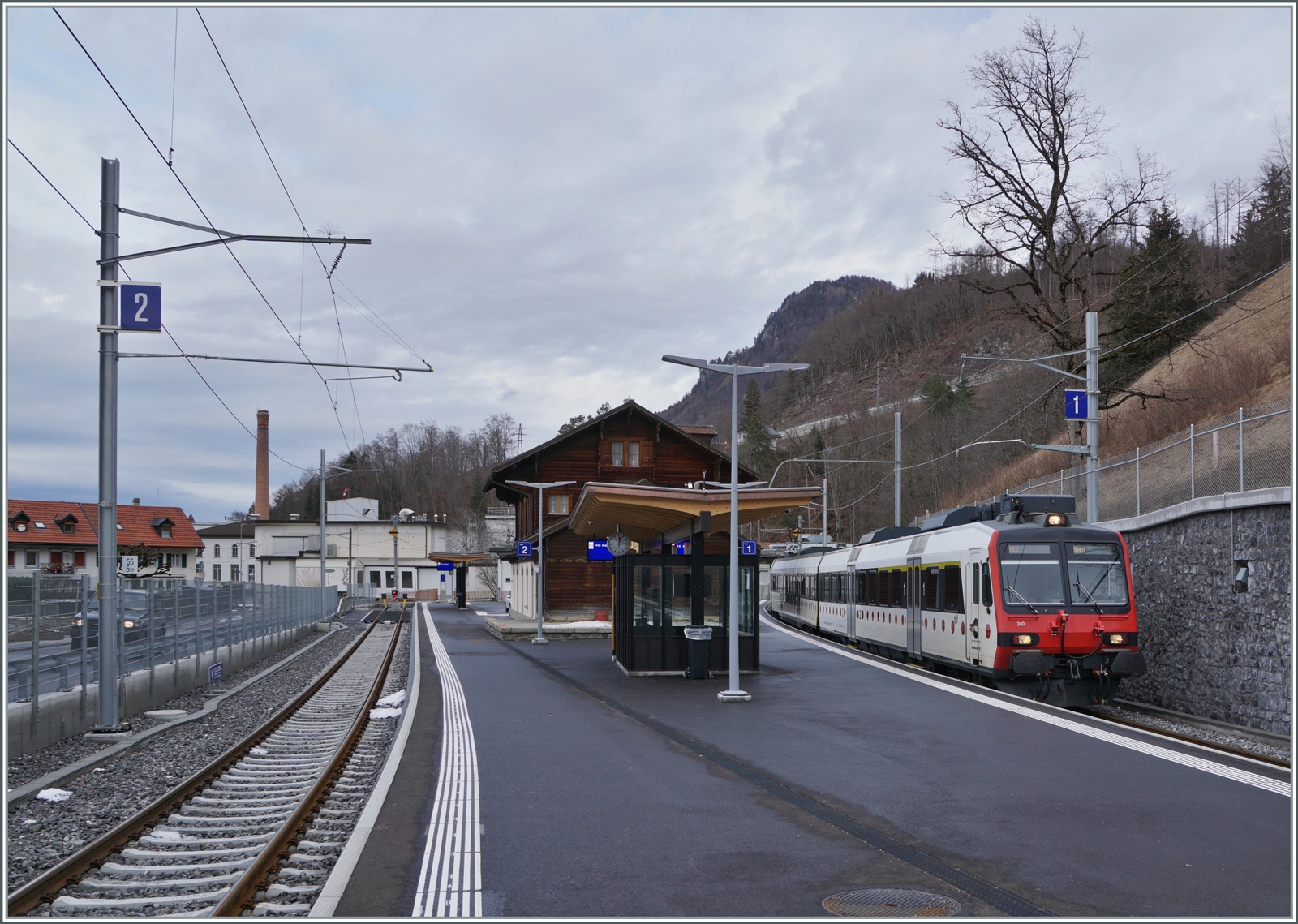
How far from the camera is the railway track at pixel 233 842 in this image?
630 centimetres

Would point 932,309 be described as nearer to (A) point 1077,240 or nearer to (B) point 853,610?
(A) point 1077,240

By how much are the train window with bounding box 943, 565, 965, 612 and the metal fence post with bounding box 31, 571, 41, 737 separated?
14190 mm

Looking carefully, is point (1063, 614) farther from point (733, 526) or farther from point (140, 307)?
point (140, 307)

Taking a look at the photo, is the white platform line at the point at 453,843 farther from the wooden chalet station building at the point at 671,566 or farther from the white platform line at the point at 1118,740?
the wooden chalet station building at the point at 671,566

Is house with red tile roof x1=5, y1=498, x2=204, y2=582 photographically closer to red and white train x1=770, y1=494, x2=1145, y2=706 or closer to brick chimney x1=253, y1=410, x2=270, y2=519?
brick chimney x1=253, y1=410, x2=270, y2=519

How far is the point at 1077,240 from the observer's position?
33906mm

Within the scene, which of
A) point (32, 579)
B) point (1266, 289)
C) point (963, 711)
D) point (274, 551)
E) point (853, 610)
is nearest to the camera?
point (32, 579)

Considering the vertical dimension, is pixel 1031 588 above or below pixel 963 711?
above

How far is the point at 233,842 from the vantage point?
7816 mm

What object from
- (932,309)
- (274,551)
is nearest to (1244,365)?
(274,551)

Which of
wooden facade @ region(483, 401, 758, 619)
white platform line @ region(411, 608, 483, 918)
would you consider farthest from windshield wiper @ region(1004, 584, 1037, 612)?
wooden facade @ region(483, 401, 758, 619)

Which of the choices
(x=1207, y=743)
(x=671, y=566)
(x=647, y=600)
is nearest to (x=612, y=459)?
(x=647, y=600)

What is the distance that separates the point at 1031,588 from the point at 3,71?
603 inches

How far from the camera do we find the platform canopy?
18.6 metres
